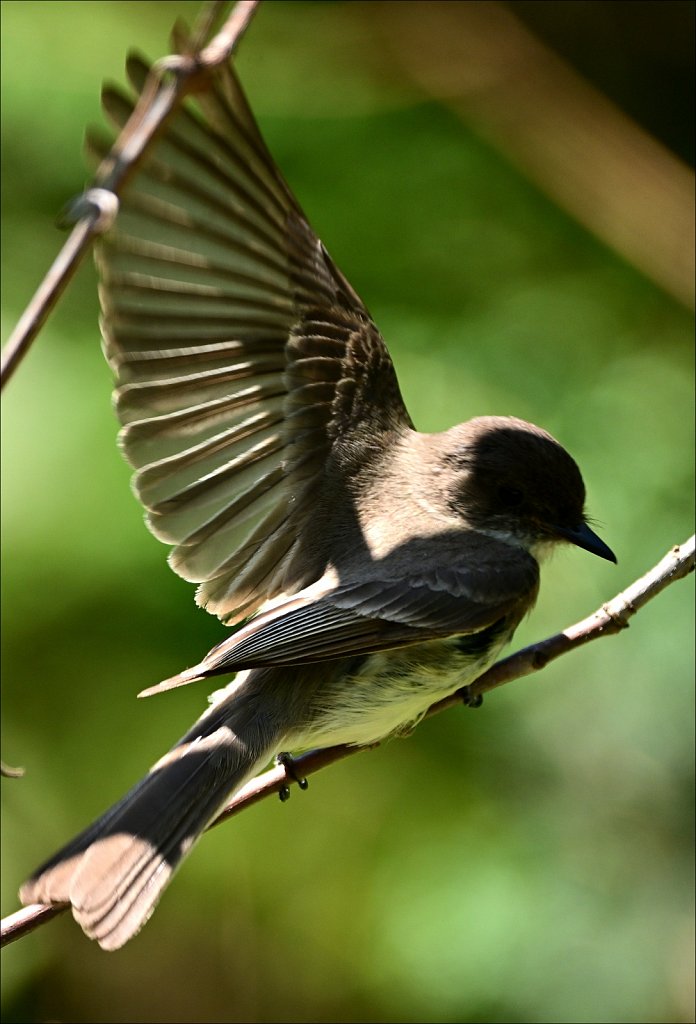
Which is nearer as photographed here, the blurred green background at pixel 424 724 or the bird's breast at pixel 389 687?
the bird's breast at pixel 389 687

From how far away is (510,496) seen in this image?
3705 millimetres

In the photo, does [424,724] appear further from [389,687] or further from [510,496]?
[510,496]

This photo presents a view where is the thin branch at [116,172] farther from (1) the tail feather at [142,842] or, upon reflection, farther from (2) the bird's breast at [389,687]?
(2) the bird's breast at [389,687]

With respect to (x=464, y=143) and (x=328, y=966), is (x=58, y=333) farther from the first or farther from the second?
(x=328, y=966)

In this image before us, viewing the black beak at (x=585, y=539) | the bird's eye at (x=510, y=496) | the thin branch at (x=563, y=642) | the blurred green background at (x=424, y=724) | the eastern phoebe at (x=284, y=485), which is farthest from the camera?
the blurred green background at (x=424, y=724)

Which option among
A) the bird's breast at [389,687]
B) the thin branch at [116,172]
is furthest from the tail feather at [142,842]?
the thin branch at [116,172]

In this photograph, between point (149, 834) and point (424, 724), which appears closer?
point (149, 834)

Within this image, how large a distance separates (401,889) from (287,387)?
1.69m

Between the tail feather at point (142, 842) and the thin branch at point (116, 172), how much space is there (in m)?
1.58

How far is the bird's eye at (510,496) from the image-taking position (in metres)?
3.68

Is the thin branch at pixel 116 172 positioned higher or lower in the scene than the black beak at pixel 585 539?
higher

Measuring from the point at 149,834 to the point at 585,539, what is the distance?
4.88 feet

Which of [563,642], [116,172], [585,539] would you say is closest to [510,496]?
[585,539]

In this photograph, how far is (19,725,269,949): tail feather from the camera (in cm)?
266
